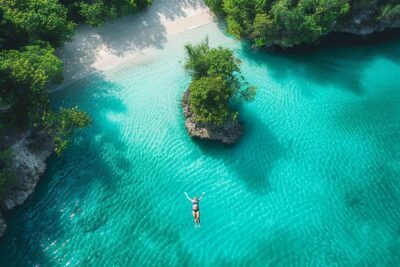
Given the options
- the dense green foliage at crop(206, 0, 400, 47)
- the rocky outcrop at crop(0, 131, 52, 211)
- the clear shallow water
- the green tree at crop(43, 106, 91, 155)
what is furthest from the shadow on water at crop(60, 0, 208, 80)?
the rocky outcrop at crop(0, 131, 52, 211)

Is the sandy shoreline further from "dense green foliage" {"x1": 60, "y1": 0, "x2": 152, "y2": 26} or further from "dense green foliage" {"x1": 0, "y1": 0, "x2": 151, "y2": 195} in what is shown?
"dense green foliage" {"x1": 0, "y1": 0, "x2": 151, "y2": 195}

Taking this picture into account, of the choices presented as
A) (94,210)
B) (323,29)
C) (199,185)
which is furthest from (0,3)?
(323,29)

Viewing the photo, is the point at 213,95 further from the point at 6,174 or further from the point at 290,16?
the point at 6,174

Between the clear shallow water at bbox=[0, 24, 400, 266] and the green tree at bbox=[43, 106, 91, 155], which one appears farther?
the green tree at bbox=[43, 106, 91, 155]

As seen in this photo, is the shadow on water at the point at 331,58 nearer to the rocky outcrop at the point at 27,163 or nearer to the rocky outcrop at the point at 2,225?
the rocky outcrop at the point at 27,163

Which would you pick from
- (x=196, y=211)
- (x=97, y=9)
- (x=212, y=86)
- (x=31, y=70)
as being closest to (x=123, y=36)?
(x=97, y=9)

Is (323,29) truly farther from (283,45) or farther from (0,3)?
(0,3)
